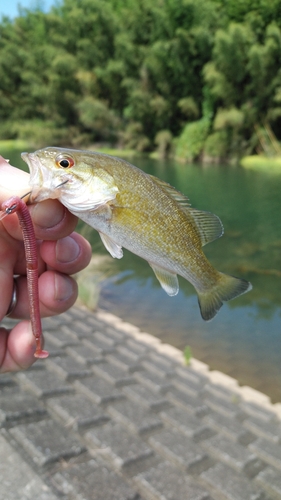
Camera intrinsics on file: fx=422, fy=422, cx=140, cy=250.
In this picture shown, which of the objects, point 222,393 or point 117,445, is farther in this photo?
point 222,393

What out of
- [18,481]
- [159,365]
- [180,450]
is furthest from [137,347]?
[18,481]

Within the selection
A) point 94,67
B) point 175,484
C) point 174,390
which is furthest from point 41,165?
point 94,67

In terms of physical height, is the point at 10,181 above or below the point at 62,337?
above

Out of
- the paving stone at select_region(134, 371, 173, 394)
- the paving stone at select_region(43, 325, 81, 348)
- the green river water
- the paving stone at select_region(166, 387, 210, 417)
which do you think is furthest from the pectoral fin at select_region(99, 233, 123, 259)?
the green river water

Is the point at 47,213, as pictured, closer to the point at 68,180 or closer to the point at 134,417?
the point at 68,180

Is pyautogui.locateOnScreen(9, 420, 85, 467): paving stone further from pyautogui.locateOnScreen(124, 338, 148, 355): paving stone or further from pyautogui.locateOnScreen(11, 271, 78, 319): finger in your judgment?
pyautogui.locateOnScreen(124, 338, 148, 355): paving stone

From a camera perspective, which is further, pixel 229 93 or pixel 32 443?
pixel 229 93

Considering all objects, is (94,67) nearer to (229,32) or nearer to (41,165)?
(229,32)
